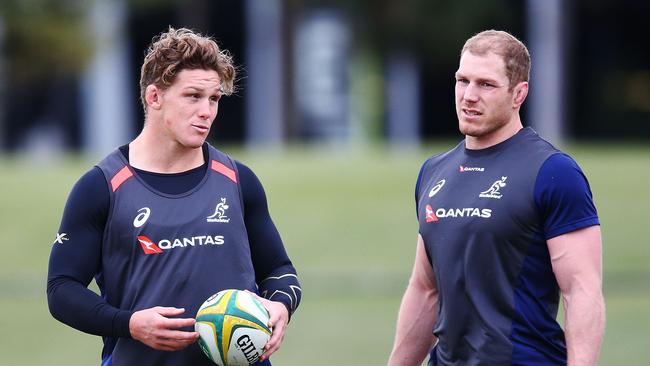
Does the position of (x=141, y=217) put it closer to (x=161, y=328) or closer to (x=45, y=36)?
(x=161, y=328)

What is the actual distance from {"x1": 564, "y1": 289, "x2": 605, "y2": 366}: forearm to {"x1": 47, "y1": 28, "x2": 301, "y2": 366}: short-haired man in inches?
49.8

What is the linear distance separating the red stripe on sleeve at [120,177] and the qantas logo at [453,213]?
4.42 ft

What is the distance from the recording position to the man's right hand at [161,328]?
5406mm

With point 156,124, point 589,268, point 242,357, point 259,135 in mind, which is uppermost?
point 156,124

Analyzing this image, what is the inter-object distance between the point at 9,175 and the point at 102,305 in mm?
18866

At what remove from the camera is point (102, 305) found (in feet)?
18.2

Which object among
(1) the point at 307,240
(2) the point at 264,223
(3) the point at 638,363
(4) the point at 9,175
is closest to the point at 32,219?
(4) the point at 9,175

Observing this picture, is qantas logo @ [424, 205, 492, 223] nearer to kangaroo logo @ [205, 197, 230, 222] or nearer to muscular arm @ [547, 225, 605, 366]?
muscular arm @ [547, 225, 605, 366]

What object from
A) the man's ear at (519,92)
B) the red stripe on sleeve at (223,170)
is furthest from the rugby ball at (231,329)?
the man's ear at (519,92)

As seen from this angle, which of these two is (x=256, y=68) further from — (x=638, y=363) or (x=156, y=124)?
(x=156, y=124)

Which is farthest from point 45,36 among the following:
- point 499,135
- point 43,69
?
point 499,135

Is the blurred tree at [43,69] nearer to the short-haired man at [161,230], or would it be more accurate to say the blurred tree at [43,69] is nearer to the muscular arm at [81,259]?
the short-haired man at [161,230]

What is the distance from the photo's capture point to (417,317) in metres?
6.02

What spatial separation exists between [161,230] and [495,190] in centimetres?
147
